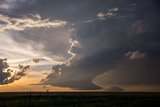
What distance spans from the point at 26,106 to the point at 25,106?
19cm

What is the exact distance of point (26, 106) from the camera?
5459cm

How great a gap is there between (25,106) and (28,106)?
1.98ft

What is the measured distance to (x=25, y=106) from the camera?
5459 centimetres

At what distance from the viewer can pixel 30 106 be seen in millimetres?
54906

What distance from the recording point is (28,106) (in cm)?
5488

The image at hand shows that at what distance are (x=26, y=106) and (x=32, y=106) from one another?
45.4 inches

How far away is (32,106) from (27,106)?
969 mm

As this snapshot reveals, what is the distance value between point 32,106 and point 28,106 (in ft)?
2.70

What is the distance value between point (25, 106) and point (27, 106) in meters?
0.38

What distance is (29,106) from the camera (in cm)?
5488

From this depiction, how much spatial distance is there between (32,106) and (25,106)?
1.35m

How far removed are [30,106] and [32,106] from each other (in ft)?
1.52

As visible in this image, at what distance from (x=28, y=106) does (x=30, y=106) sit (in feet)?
1.27
